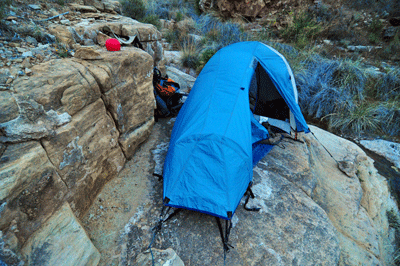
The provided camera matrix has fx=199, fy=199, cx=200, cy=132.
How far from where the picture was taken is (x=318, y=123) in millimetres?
5348

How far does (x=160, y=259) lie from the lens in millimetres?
1881

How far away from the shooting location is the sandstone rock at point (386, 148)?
4383mm

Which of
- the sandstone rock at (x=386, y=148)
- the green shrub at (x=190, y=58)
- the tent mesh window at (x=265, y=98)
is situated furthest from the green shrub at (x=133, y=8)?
the sandstone rock at (x=386, y=148)

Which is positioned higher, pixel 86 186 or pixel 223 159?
pixel 223 159

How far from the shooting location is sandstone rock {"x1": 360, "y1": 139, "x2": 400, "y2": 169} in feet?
14.4

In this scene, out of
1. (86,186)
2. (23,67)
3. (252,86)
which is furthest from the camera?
(252,86)

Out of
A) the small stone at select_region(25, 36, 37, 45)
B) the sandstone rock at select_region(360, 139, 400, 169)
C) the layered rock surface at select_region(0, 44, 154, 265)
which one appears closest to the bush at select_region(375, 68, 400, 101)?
the sandstone rock at select_region(360, 139, 400, 169)

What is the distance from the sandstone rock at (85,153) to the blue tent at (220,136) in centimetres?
79

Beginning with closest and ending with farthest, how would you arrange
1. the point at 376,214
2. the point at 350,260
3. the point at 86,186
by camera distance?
the point at 86,186 → the point at 350,260 → the point at 376,214

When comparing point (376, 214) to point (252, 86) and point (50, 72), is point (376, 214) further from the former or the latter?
point (50, 72)

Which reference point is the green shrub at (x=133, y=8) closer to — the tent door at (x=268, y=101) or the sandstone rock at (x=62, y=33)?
the sandstone rock at (x=62, y=33)

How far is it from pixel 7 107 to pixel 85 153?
0.82 meters

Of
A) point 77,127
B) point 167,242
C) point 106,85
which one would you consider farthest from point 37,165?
point 167,242

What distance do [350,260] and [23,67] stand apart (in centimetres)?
436
